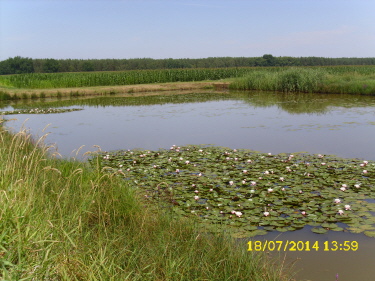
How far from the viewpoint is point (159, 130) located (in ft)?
40.4

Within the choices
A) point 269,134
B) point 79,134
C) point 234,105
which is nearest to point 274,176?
point 269,134

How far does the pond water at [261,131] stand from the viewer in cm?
410

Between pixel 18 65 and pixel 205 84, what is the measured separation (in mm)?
50412

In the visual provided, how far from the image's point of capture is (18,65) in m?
68.4

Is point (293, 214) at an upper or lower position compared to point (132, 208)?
lower

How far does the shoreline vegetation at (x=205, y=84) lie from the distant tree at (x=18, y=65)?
36.0 meters

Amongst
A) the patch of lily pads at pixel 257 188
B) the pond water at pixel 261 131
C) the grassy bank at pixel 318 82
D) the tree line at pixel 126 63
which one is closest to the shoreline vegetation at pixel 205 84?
the grassy bank at pixel 318 82

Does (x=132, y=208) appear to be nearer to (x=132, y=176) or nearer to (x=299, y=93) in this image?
(x=132, y=176)

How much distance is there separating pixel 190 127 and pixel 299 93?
483 inches
